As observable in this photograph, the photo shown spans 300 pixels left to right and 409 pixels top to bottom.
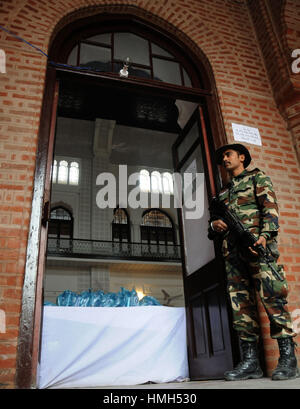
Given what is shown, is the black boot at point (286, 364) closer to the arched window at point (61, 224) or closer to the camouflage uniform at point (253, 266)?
the camouflage uniform at point (253, 266)

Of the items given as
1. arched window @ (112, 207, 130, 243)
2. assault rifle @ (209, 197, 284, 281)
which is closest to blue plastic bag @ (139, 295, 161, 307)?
assault rifle @ (209, 197, 284, 281)

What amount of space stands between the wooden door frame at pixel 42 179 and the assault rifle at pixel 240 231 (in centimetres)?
105

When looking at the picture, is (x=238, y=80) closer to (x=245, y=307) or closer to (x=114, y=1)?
(x=114, y=1)

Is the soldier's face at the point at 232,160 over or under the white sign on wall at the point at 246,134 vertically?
under

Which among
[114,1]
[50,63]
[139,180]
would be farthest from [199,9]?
[139,180]

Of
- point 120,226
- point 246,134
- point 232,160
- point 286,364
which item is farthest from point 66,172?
point 286,364

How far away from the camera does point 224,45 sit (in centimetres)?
467

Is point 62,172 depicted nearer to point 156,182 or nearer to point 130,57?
point 156,182

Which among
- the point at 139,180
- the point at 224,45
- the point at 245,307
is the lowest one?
the point at 245,307

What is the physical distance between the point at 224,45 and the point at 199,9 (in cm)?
70

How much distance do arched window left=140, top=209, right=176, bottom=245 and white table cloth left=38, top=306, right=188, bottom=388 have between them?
14.3m

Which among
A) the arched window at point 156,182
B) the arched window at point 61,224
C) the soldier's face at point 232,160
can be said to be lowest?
the soldier's face at point 232,160

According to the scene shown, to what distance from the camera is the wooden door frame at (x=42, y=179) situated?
8.26 ft

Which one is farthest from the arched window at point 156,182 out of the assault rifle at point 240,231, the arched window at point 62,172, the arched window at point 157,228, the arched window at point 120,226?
the assault rifle at point 240,231
